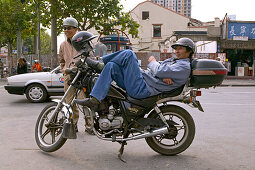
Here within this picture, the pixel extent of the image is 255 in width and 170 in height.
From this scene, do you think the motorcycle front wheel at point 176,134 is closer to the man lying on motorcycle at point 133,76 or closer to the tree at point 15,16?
the man lying on motorcycle at point 133,76

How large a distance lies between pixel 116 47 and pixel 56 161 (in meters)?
18.9

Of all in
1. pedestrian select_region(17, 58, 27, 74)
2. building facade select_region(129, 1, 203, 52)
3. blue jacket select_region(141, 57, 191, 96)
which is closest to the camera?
blue jacket select_region(141, 57, 191, 96)

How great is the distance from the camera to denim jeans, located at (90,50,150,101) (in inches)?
139

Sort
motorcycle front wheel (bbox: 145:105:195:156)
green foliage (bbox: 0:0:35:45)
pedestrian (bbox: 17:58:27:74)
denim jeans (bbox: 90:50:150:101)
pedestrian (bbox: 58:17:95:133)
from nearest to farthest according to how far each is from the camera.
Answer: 1. denim jeans (bbox: 90:50:150:101)
2. motorcycle front wheel (bbox: 145:105:195:156)
3. pedestrian (bbox: 58:17:95:133)
4. pedestrian (bbox: 17:58:27:74)
5. green foliage (bbox: 0:0:35:45)

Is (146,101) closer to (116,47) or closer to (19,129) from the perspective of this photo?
(19,129)

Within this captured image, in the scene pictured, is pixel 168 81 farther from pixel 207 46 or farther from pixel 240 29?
pixel 207 46

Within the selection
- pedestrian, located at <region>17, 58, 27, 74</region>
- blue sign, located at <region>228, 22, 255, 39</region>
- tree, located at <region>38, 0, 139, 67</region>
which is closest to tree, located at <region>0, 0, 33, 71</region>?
tree, located at <region>38, 0, 139, 67</region>

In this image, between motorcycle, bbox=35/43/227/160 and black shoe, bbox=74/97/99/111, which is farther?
motorcycle, bbox=35/43/227/160

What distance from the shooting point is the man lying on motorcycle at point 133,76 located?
3.54 meters

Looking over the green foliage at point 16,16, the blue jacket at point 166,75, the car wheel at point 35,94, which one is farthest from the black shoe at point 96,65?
the green foliage at point 16,16

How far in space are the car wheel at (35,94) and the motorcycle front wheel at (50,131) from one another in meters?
5.21

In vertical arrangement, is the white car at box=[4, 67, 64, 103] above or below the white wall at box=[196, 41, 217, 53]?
below

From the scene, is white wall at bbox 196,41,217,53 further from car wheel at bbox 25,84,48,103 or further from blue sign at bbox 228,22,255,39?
car wheel at bbox 25,84,48,103

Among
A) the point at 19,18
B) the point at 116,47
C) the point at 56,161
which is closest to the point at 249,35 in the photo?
the point at 116,47
